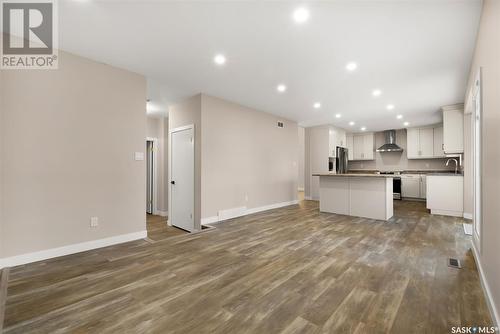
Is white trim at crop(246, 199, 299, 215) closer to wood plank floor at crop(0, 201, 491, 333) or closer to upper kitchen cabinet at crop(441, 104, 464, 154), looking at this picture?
wood plank floor at crop(0, 201, 491, 333)

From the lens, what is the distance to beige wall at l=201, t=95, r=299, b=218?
4.58m

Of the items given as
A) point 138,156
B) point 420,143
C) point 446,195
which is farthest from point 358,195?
point 420,143

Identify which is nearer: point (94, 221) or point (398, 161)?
point (94, 221)

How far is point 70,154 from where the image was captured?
2902mm

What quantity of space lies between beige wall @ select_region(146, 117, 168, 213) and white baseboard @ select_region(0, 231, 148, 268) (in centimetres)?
272

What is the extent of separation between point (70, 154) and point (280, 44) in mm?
3101

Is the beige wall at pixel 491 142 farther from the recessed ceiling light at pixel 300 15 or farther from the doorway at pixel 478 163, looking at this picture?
the recessed ceiling light at pixel 300 15

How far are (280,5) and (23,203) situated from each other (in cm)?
359

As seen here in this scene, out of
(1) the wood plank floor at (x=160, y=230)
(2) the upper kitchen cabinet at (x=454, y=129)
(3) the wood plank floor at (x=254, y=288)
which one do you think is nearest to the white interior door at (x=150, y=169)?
(1) the wood plank floor at (x=160, y=230)

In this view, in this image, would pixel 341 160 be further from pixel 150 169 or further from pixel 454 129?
pixel 150 169

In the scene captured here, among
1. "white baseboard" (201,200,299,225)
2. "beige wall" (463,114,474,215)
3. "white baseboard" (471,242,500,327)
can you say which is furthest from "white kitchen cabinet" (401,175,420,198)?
"white baseboard" (471,242,500,327)

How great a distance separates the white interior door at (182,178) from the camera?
4.64m

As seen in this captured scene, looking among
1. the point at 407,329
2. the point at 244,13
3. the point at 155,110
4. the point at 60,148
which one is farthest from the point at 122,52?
the point at 407,329

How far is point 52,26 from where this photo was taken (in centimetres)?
242
